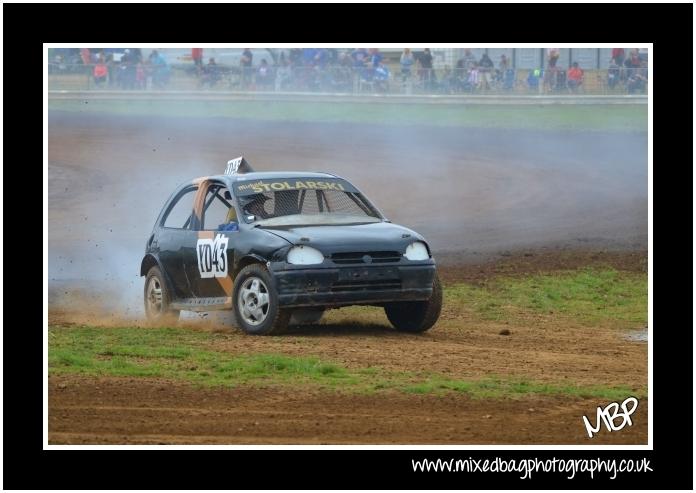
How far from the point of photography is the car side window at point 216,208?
511 inches

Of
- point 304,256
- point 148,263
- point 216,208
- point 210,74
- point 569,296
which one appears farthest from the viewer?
point 210,74

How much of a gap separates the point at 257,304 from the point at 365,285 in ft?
3.25

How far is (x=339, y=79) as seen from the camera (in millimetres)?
34156

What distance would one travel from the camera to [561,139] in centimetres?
3028

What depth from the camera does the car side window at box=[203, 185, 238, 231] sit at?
12977 millimetres

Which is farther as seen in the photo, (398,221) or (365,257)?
(398,221)

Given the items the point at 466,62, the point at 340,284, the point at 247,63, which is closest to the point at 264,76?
the point at 247,63

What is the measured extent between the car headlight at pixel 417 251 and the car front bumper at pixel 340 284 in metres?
0.13

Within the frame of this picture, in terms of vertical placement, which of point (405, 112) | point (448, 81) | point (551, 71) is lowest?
point (405, 112)

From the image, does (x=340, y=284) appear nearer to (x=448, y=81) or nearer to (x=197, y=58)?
(x=448, y=81)

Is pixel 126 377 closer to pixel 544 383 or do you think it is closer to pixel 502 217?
pixel 544 383

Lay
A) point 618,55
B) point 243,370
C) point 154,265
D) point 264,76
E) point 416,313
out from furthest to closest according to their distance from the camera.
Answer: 1. point 264,76
2. point 618,55
3. point 154,265
4. point 416,313
5. point 243,370

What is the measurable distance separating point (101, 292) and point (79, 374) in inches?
236

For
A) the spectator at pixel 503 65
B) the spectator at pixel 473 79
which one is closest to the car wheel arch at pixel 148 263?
the spectator at pixel 473 79
